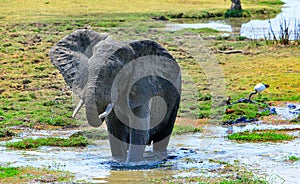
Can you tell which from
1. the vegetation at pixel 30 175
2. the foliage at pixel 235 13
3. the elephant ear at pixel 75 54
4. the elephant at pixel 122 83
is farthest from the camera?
the foliage at pixel 235 13

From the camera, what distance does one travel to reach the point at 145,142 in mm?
9875

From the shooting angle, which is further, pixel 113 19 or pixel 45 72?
pixel 113 19

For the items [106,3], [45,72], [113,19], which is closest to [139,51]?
[45,72]

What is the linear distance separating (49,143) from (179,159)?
2.23m

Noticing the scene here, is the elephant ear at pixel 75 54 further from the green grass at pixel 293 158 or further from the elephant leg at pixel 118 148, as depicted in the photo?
the green grass at pixel 293 158

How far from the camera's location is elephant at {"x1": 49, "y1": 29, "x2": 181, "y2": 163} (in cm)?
862

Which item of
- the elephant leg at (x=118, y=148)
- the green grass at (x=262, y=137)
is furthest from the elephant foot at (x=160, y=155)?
the green grass at (x=262, y=137)

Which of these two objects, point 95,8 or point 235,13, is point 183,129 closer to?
point 95,8

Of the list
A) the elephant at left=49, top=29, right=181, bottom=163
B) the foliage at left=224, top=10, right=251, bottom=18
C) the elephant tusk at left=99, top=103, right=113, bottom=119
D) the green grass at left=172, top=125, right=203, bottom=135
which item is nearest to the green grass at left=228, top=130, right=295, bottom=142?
the green grass at left=172, top=125, right=203, bottom=135

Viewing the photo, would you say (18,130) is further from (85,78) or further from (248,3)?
(248,3)

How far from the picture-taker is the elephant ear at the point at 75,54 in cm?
955

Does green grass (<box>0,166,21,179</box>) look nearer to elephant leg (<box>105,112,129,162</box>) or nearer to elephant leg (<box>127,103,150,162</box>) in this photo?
elephant leg (<box>105,112,129,162</box>)

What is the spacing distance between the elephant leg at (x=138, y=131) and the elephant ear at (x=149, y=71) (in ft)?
0.54

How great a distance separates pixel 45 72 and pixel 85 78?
30.3 ft
